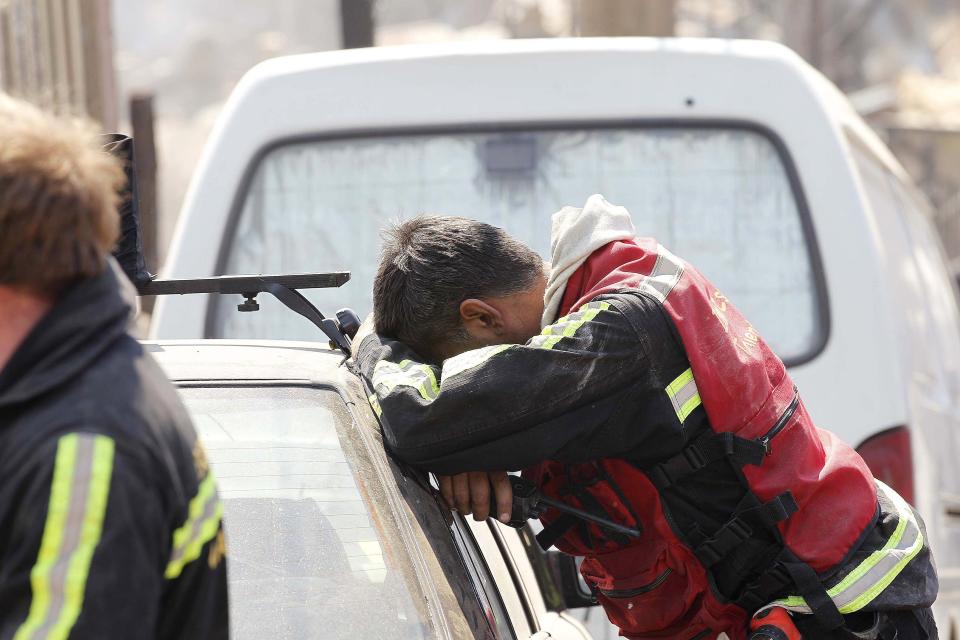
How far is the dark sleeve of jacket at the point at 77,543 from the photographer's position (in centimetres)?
134

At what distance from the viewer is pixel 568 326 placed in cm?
226

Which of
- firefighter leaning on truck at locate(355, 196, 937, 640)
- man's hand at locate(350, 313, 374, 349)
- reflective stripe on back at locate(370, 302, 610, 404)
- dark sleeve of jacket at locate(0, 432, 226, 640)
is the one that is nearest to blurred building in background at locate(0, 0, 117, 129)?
man's hand at locate(350, 313, 374, 349)

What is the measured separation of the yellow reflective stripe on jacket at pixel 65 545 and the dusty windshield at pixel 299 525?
0.66 m

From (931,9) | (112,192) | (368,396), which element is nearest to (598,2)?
(368,396)

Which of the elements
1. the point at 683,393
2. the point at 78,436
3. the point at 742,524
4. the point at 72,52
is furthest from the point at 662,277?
the point at 72,52

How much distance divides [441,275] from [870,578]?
90cm

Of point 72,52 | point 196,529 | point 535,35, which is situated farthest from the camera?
point 535,35

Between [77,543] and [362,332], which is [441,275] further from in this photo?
[77,543]

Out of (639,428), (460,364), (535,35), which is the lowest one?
(535,35)

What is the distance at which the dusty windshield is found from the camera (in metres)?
2.01

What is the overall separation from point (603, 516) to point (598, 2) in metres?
7.23

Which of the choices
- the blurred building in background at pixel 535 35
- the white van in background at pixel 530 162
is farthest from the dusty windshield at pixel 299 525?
the blurred building in background at pixel 535 35

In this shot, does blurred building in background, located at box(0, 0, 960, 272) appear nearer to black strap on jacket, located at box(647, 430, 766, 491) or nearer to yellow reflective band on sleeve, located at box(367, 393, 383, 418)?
yellow reflective band on sleeve, located at box(367, 393, 383, 418)

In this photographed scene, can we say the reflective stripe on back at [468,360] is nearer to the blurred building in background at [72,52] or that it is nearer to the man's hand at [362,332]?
the man's hand at [362,332]
